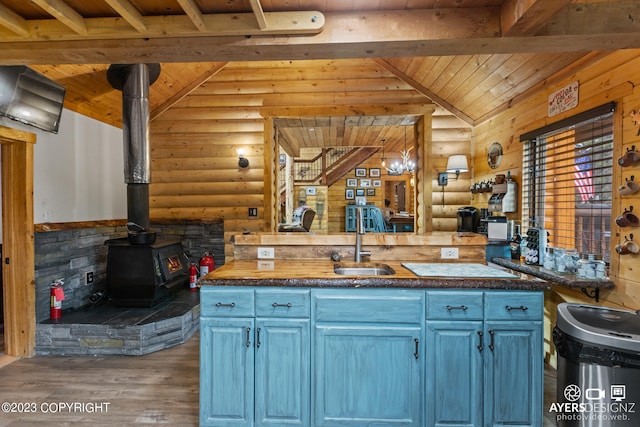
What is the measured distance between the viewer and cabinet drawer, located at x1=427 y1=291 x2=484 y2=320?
6.17 ft

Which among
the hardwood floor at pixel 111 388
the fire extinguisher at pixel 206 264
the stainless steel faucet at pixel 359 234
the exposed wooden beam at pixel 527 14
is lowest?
the hardwood floor at pixel 111 388

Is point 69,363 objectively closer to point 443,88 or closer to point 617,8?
point 617,8

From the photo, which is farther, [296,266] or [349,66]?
[349,66]

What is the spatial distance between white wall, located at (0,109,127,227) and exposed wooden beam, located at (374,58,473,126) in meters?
3.76

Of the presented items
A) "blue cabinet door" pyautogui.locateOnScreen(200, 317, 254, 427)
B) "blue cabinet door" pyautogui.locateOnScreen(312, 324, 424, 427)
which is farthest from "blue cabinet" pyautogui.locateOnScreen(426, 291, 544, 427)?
"blue cabinet door" pyautogui.locateOnScreen(200, 317, 254, 427)

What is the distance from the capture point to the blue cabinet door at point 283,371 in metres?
1.93

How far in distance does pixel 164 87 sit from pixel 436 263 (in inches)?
163

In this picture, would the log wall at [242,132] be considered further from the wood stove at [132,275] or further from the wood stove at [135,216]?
the wood stove at [132,275]

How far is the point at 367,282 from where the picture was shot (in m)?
1.90

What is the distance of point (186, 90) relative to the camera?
15.0 ft

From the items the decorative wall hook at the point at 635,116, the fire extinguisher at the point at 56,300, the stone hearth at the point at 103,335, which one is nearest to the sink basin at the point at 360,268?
the decorative wall hook at the point at 635,116

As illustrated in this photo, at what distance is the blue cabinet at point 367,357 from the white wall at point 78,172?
314 cm

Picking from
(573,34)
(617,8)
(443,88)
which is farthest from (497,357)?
(443,88)

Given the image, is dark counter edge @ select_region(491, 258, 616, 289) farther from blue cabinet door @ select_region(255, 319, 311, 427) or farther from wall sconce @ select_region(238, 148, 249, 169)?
wall sconce @ select_region(238, 148, 249, 169)
